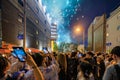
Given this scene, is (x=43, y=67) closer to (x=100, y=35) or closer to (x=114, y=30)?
(x=100, y=35)

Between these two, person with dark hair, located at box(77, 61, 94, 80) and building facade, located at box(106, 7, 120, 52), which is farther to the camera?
building facade, located at box(106, 7, 120, 52)

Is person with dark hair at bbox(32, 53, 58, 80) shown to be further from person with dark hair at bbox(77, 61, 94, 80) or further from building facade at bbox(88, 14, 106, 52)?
building facade at bbox(88, 14, 106, 52)

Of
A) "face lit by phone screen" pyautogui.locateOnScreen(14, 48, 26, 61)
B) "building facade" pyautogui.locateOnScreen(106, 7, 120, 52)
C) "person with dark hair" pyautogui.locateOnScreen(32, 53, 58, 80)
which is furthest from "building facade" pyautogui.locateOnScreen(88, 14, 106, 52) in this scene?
"face lit by phone screen" pyautogui.locateOnScreen(14, 48, 26, 61)

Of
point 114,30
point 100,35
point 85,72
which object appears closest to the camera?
point 85,72

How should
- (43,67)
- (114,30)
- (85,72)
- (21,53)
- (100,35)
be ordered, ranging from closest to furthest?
(21,53), (43,67), (85,72), (100,35), (114,30)

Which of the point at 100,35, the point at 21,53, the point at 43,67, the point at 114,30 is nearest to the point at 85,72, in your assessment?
the point at 43,67

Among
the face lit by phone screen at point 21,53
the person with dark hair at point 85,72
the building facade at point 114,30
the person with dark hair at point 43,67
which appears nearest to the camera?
the face lit by phone screen at point 21,53

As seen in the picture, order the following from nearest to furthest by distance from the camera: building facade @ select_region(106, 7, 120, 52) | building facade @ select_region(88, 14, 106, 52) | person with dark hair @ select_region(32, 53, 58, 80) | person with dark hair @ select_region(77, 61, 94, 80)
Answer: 1. person with dark hair @ select_region(32, 53, 58, 80)
2. person with dark hair @ select_region(77, 61, 94, 80)
3. building facade @ select_region(88, 14, 106, 52)
4. building facade @ select_region(106, 7, 120, 52)

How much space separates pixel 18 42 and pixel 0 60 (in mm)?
29856

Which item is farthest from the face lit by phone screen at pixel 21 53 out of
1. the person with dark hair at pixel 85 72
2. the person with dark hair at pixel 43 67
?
the person with dark hair at pixel 85 72

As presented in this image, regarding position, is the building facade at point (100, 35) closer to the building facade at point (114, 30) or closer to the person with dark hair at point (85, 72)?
the building facade at point (114, 30)

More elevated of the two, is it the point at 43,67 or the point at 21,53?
the point at 21,53

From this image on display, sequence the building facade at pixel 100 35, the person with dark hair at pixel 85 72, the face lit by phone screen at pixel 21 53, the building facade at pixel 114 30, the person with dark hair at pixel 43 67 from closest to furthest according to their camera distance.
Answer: the face lit by phone screen at pixel 21 53 < the person with dark hair at pixel 43 67 < the person with dark hair at pixel 85 72 < the building facade at pixel 100 35 < the building facade at pixel 114 30

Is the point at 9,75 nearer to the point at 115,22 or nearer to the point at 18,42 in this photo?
the point at 18,42
